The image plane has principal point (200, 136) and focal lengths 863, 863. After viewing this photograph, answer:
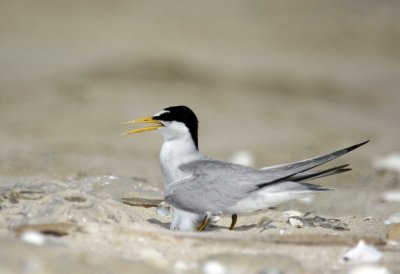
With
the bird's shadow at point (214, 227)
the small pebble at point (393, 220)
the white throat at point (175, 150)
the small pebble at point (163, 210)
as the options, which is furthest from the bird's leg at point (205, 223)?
the small pebble at point (393, 220)

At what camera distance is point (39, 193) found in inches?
194

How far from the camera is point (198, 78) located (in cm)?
1468

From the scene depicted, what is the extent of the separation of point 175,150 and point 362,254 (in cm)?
162

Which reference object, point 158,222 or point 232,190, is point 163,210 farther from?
point 232,190

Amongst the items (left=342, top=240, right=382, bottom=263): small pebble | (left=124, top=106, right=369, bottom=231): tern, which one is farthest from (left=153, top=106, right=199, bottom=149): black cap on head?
(left=342, top=240, right=382, bottom=263): small pebble

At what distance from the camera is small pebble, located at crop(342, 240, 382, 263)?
4035 millimetres

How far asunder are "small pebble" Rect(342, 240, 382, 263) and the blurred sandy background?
3.77m

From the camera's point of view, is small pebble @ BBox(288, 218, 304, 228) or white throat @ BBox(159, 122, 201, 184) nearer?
small pebble @ BBox(288, 218, 304, 228)

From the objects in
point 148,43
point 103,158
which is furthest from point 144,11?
point 103,158

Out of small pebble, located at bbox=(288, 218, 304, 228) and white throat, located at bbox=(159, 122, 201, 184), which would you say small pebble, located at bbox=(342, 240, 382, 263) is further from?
white throat, located at bbox=(159, 122, 201, 184)

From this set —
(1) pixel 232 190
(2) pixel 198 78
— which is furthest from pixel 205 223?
(2) pixel 198 78

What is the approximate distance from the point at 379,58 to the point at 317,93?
295 centimetres

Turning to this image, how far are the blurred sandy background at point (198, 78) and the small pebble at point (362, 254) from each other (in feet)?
12.4

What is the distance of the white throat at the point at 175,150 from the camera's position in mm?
5211
